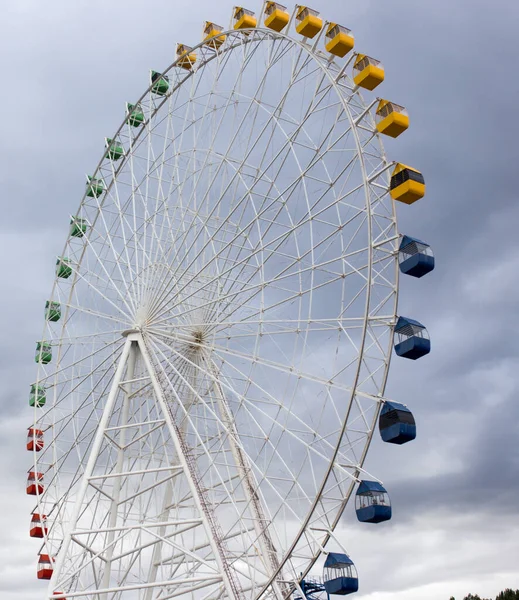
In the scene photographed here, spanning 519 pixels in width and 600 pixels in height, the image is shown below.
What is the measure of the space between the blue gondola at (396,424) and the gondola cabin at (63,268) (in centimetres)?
1921

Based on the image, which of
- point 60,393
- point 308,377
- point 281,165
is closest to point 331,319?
point 308,377

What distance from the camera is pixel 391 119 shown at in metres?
21.8

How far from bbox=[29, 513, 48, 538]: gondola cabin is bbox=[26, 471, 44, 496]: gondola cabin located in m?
1.10

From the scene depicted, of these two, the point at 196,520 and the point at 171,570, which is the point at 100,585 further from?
the point at 196,520

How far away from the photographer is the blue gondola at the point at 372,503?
2058 centimetres

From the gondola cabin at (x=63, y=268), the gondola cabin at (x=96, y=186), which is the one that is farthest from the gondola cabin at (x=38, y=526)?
the gondola cabin at (x=96, y=186)

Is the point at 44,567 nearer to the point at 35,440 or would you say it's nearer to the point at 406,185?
the point at 35,440

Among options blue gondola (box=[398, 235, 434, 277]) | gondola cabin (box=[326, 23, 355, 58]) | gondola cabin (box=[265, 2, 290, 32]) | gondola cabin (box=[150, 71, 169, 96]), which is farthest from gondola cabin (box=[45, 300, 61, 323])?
blue gondola (box=[398, 235, 434, 277])

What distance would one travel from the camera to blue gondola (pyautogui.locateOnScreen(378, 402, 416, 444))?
21016 mm

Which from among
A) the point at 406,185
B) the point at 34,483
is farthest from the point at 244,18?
the point at 34,483

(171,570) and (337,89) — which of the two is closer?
(337,89)

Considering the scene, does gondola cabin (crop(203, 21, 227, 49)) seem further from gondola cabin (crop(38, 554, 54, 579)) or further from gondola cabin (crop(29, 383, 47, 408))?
gondola cabin (crop(38, 554, 54, 579))

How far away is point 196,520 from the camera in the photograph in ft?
71.9

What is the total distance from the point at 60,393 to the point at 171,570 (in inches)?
393
